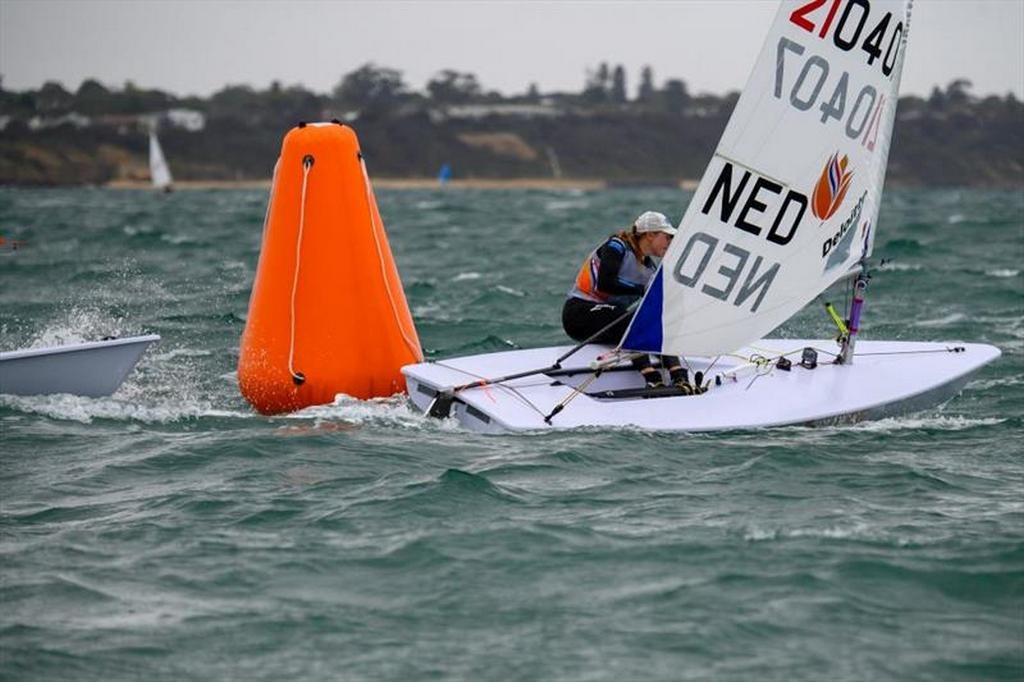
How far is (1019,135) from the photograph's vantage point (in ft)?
309

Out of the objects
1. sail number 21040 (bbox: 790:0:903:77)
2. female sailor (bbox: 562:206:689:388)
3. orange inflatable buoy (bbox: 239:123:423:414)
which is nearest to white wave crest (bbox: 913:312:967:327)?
female sailor (bbox: 562:206:689:388)

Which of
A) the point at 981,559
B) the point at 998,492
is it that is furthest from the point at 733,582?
the point at 998,492

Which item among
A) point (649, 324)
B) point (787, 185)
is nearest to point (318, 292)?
point (649, 324)

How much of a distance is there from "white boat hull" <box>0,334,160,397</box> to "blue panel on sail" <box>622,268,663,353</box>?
253cm

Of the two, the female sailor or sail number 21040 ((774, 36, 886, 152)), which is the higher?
sail number 21040 ((774, 36, 886, 152))

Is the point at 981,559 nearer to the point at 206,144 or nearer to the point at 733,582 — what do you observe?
the point at 733,582

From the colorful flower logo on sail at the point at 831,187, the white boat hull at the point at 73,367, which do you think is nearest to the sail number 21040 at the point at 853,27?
the colorful flower logo on sail at the point at 831,187

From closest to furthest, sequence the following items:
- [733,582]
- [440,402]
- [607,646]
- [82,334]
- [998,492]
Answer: [607,646], [733,582], [998,492], [440,402], [82,334]

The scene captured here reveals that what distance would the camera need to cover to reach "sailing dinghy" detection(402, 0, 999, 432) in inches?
309

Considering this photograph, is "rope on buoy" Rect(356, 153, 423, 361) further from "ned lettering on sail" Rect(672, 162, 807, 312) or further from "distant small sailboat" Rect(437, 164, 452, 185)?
"distant small sailboat" Rect(437, 164, 452, 185)

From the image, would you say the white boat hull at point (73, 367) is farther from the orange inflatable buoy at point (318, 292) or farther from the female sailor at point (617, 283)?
the female sailor at point (617, 283)

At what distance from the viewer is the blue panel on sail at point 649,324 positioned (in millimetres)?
8062

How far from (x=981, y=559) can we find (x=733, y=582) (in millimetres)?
992

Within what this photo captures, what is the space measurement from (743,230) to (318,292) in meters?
2.26
